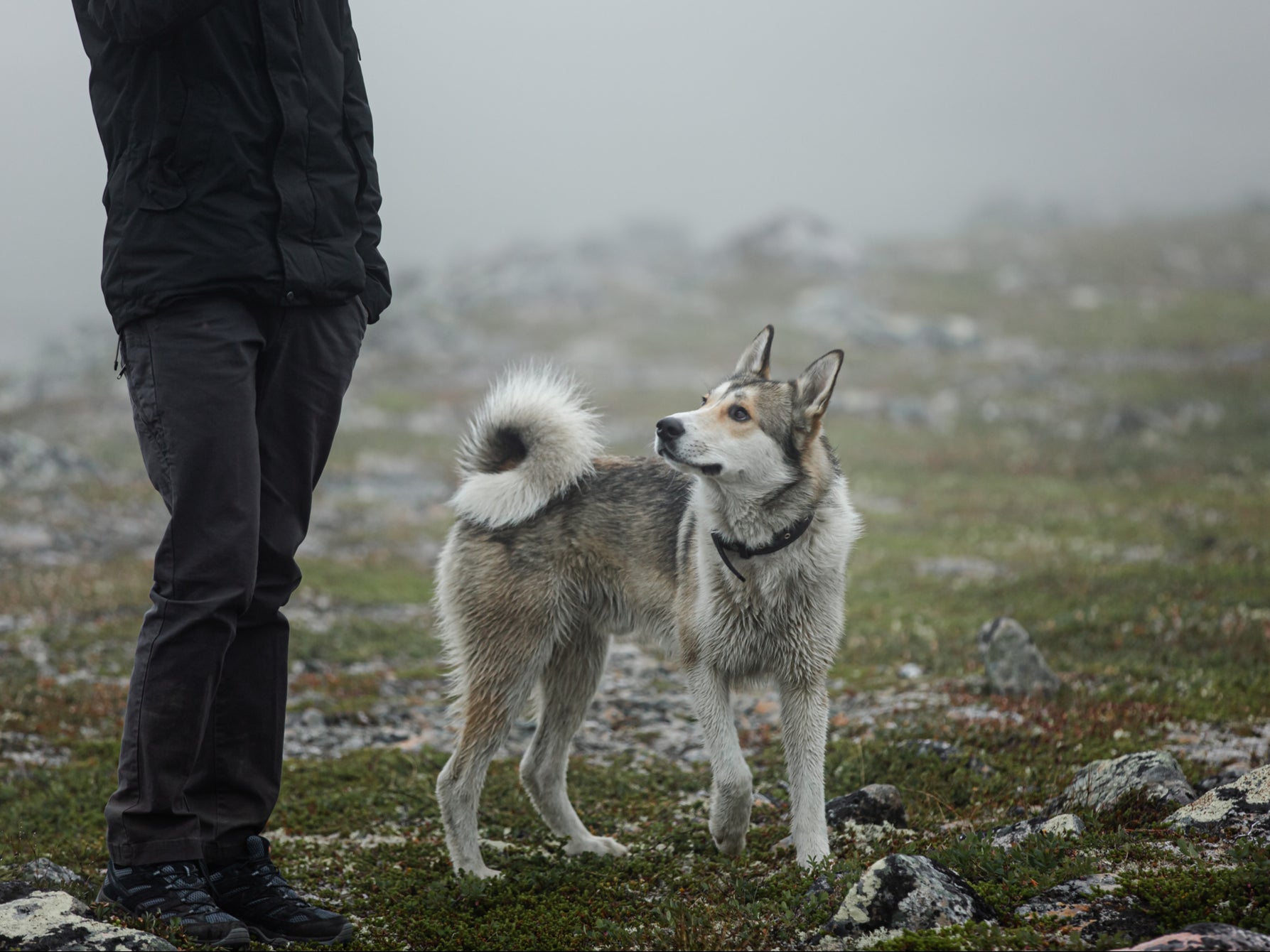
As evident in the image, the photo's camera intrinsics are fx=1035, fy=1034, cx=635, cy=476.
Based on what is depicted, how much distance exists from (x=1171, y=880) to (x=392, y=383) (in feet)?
115

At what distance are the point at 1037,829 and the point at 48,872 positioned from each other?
5.07m

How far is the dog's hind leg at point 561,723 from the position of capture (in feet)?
20.7

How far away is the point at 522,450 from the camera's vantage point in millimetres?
6367

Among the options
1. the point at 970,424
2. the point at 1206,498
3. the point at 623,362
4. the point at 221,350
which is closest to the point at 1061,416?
the point at 970,424

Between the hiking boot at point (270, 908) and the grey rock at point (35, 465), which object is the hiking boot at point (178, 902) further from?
the grey rock at point (35, 465)

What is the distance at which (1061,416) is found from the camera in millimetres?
27547

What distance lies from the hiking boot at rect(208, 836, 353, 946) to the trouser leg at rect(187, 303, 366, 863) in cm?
10

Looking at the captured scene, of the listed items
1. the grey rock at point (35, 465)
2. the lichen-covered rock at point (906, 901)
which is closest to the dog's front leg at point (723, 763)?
the lichen-covered rock at point (906, 901)

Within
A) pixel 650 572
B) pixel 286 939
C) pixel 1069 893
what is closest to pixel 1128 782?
pixel 1069 893

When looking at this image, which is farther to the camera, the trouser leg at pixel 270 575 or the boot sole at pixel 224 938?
the trouser leg at pixel 270 575

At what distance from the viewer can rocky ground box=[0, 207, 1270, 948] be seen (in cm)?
450

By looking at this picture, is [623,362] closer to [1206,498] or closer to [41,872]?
[1206,498]

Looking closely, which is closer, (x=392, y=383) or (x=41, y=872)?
(x=41, y=872)

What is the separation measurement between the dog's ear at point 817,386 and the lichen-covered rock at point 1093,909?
257cm
